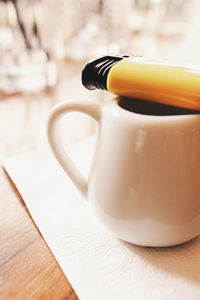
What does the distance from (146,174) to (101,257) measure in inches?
3.5

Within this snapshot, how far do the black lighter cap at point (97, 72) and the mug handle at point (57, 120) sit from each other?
0.02 meters

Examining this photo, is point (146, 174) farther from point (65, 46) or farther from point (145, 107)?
point (65, 46)

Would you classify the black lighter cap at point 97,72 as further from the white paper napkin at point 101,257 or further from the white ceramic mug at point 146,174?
the white paper napkin at point 101,257

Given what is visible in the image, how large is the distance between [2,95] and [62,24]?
58 cm

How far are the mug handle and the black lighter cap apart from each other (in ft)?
0.06

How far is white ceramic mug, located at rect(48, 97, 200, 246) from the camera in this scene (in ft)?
0.74

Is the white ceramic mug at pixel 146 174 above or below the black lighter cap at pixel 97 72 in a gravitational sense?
below

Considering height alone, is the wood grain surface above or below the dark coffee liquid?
below

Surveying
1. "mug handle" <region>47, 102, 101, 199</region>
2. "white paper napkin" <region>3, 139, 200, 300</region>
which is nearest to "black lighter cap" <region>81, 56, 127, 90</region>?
"mug handle" <region>47, 102, 101, 199</region>

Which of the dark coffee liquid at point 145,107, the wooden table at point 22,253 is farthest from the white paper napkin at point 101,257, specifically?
the dark coffee liquid at point 145,107

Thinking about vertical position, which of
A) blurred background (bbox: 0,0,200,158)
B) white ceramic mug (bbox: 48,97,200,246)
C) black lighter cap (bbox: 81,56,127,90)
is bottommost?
blurred background (bbox: 0,0,200,158)

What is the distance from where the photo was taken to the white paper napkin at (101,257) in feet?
0.78

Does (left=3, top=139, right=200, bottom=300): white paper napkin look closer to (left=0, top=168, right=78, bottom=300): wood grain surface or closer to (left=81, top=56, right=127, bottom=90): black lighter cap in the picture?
(left=0, top=168, right=78, bottom=300): wood grain surface

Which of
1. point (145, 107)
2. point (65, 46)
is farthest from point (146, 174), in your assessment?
point (65, 46)
